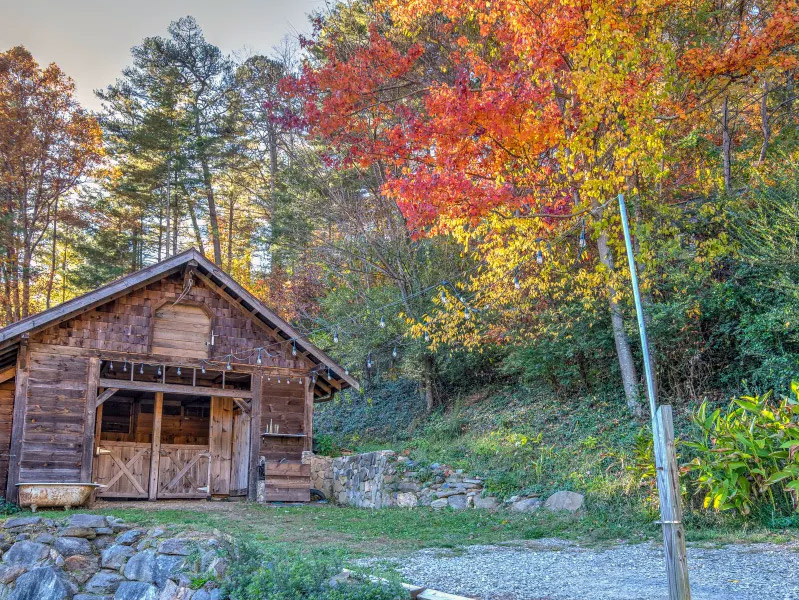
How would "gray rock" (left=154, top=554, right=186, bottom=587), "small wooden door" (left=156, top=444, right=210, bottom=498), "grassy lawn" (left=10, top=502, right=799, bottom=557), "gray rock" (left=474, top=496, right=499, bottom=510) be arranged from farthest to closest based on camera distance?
"small wooden door" (left=156, top=444, right=210, bottom=498)
"gray rock" (left=474, top=496, right=499, bottom=510)
"grassy lawn" (left=10, top=502, right=799, bottom=557)
"gray rock" (left=154, top=554, right=186, bottom=587)

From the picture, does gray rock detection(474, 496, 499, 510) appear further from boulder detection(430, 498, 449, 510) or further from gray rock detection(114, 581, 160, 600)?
gray rock detection(114, 581, 160, 600)

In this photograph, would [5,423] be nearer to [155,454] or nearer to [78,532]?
[155,454]

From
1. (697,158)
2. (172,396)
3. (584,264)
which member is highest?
(697,158)

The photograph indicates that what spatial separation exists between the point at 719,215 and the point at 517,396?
20.8ft

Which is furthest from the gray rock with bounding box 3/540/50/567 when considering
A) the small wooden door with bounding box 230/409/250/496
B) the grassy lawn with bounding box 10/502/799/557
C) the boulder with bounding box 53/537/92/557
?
the small wooden door with bounding box 230/409/250/496

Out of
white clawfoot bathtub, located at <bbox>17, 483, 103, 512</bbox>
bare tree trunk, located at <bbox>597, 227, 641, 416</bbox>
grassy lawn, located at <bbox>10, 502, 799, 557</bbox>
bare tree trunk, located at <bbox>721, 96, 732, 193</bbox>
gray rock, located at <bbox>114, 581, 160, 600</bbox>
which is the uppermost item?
bare tree trunk, located at <bbox>721, 96, 732, 193</bbox>

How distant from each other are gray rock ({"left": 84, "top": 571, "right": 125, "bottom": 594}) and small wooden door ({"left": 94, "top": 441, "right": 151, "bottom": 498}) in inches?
229

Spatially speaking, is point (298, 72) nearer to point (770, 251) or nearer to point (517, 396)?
point (517, 396)

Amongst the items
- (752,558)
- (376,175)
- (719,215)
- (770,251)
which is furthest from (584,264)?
(752,558)

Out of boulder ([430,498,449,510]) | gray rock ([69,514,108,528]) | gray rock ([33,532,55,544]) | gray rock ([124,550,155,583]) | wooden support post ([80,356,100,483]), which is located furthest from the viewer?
wooden support post ([80,356,100,483])

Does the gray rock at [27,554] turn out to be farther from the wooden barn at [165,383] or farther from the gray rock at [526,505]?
the gray rock at [526,505]

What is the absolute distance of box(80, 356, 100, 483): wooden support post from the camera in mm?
12671

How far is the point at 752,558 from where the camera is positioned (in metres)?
→ 6.46

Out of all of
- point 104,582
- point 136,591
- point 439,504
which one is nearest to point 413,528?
point 439,504
